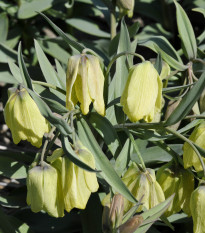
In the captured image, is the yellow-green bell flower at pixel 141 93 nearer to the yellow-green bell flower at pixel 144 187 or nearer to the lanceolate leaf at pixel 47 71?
the yellow-green bell flower at pixel 144 187

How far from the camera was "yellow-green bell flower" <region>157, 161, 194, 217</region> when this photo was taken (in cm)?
147

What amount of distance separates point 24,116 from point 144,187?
1.19 ft

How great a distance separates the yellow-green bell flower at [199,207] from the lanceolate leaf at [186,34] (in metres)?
0.61

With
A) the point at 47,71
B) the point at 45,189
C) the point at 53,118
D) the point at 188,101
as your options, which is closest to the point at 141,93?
the point at 188,101

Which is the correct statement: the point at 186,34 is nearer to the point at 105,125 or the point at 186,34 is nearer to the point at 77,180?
the point at 105,125

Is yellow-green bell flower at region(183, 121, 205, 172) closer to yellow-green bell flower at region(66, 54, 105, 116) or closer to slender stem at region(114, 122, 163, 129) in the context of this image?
slender stem at region(114, 122, 163, 129)

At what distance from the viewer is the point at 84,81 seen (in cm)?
134

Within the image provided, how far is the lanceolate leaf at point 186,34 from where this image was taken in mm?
1813

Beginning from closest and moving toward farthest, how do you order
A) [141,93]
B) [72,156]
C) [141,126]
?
[72,156] < [141,93] < [141,126]

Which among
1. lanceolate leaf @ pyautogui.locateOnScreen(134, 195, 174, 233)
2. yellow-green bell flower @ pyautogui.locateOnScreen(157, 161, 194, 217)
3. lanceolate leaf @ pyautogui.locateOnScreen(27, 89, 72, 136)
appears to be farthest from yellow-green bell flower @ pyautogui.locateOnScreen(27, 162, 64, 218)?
yellow-green bell flower @ pyautogui.locateOnScreen(157, 161, 194, 217)

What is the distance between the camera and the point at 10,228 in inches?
63.6

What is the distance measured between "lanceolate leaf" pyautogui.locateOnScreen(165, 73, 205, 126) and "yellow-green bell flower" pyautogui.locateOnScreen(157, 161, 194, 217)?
17 centimetres

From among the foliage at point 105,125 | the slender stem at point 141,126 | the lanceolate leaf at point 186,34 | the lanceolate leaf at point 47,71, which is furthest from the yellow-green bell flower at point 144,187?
the lanceolate leaf at point 186,34

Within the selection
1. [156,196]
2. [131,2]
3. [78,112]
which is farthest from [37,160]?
[131,2]
